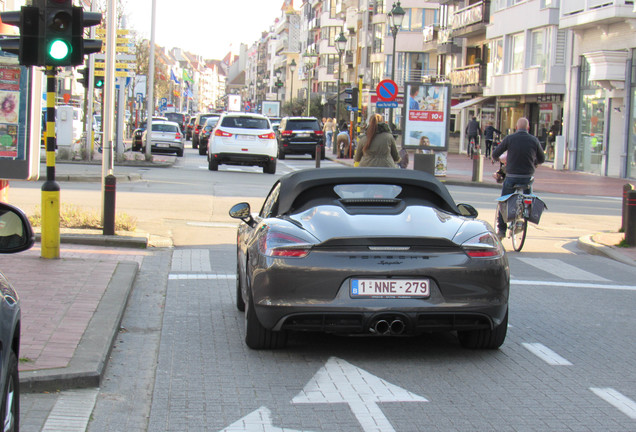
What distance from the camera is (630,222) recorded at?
1395 centimetres

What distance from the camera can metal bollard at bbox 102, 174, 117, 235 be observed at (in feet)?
39.1

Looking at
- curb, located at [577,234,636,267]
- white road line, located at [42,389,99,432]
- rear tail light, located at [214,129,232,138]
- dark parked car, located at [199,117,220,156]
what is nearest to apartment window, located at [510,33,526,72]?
dark parked car, located at [199,117,220,156]

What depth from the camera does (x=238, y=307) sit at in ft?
27.1

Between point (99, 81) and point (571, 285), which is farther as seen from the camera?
point (99, 81)

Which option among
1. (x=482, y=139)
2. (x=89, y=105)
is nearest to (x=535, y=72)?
(x=482, y=139)

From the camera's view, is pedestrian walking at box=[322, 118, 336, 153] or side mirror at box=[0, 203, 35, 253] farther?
pedestrian walking at box=[322, 118, 336, 153]

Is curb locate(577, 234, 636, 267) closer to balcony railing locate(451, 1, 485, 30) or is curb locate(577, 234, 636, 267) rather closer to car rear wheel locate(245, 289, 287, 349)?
car rear wheel locate(245, 289, 287, 349)

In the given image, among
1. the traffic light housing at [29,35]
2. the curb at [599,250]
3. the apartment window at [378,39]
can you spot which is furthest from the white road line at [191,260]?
the apartment window at [378,39]

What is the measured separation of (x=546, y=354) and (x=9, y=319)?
4.39 metres

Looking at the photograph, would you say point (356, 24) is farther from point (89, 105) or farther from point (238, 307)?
point (238, 307)

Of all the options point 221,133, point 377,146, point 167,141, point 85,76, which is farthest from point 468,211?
point 167,141

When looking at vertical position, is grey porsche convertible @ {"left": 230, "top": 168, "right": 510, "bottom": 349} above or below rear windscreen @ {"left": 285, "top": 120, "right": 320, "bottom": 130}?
below

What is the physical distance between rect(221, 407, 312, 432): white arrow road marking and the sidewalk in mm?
1041

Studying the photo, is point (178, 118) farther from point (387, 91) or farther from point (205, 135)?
point (387, 91)
